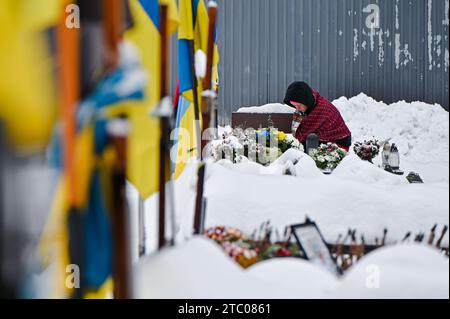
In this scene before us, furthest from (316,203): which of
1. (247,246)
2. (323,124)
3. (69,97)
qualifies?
(323,124)

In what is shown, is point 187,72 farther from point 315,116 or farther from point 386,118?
point 386,118

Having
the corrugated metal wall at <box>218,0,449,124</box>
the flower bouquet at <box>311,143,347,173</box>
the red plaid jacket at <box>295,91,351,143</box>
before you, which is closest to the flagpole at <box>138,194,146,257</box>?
the flower bouquet at <box>311,143,347,173</box>

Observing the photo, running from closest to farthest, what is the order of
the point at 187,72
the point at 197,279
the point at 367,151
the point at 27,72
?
the point at 27,72 → the point at 197,279 → the point at 187,72 → the point at 367,151

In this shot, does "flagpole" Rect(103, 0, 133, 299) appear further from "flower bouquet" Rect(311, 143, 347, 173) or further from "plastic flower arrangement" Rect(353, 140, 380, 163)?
"plastic flower arrangement" Rect(353, 140, 380, 163)

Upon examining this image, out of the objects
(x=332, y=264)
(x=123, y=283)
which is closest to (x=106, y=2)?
(x=123, y=283)

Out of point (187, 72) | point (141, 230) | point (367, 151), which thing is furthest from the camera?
point (367, 151)

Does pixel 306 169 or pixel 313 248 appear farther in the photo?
pixel 306 169

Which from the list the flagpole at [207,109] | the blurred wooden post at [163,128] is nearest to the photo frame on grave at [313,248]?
the flagpole at [207,109]

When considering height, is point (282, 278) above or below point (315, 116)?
below

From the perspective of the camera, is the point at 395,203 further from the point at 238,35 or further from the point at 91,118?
the point at 238,35

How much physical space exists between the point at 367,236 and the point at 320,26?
24.0ft

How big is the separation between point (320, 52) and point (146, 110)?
303 inches

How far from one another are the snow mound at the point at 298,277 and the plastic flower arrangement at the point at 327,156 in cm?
216

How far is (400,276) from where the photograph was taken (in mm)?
989
